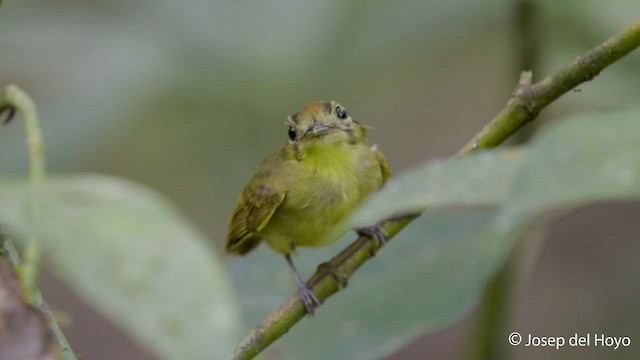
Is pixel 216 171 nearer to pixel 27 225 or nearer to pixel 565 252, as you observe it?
pixel 565 252

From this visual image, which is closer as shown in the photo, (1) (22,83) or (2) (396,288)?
(2) (396,288)

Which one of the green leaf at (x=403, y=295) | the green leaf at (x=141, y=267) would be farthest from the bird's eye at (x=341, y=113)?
the green leaf at (x=141, y=267)

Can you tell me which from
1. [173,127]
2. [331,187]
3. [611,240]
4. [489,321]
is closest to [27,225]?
[489,321]

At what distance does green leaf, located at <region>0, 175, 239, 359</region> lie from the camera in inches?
30.3

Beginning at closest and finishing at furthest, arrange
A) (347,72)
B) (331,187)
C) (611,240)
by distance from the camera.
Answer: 1. (347,72)
2. (331,187)
3. (611,240)

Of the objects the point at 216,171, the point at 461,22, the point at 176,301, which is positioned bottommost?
the point at 216,171

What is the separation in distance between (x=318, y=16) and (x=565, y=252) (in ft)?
9.07

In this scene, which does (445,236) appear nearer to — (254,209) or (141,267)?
(141,267)

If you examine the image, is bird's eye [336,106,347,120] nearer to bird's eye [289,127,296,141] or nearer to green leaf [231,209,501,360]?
bird's eye [289,127,296,141]

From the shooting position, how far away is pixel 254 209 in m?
2.82

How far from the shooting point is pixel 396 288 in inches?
63.5

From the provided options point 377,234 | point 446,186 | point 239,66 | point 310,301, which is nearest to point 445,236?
point 377,234

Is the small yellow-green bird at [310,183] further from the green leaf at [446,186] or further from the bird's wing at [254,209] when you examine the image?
the green leaf at [446,186]

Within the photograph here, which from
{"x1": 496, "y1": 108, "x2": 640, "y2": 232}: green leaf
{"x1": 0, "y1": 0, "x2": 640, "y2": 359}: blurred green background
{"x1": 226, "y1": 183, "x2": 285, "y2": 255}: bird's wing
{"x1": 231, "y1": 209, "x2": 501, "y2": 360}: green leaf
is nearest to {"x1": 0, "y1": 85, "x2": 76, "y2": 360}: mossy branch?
{"x1": 496, "y1": 108, "x2": 640, "y2": 232}: green leaf
